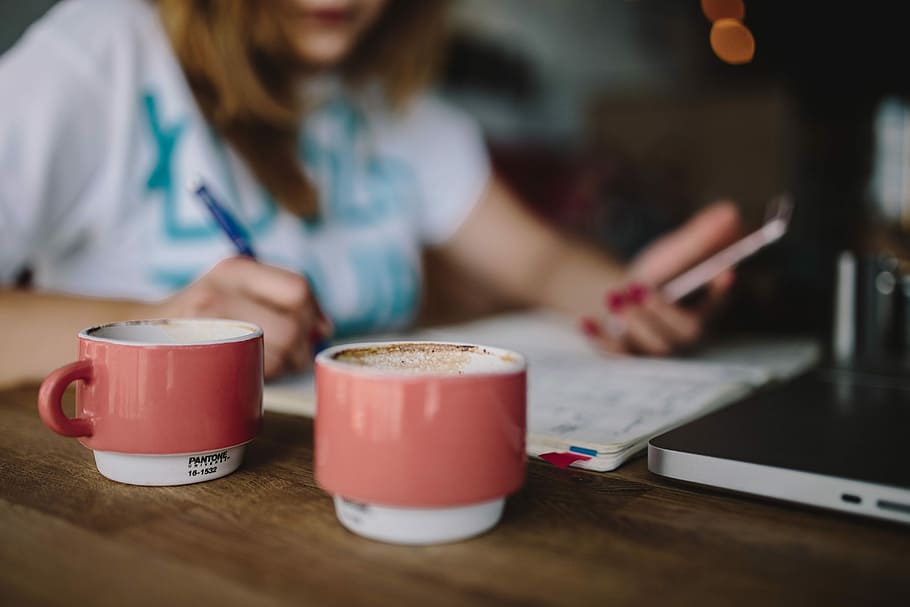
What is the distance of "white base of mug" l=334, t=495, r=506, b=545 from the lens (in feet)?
1.09

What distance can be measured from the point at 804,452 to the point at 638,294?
1.58 feet

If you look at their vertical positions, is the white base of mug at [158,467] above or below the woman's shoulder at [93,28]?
below

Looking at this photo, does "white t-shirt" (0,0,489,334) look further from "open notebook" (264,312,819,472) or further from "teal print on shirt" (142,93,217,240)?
"open notebook" (264,312,819,472)

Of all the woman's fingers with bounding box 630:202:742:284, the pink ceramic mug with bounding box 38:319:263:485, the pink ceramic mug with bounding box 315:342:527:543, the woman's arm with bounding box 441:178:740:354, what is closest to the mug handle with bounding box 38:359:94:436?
the pink ceramic mug with bounding box 38:319:263:485

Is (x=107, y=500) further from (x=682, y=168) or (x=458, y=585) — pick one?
(x=682, y=168)

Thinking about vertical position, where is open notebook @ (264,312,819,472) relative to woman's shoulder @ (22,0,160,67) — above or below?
below

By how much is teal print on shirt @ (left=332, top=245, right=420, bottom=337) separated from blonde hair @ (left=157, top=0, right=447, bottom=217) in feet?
0.36

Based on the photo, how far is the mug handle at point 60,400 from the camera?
0.38 m

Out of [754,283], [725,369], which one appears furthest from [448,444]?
[754,283]

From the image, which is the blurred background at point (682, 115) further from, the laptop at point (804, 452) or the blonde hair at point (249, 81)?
the laptop at point (804, 452)

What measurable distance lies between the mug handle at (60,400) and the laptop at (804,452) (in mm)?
312

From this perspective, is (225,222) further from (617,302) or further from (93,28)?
(617,302)

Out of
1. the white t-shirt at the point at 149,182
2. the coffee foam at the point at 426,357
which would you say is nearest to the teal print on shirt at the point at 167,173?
the white t-shirt at the point at 149,182

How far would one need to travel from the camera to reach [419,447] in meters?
0.32
